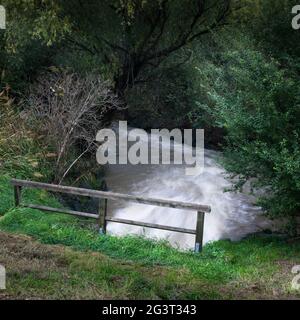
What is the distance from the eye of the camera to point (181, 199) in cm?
1493

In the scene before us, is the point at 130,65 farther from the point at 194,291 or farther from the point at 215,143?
the point at 194,291

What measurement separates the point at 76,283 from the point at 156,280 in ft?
3.53

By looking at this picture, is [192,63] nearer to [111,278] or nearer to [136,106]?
[136,106]

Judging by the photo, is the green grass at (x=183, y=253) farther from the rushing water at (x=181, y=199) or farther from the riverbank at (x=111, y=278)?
the rushing water at (x=181, y=199)

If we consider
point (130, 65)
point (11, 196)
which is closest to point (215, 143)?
point (130, 65)

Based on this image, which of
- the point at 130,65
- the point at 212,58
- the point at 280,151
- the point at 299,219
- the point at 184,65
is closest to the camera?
the point at 280,151

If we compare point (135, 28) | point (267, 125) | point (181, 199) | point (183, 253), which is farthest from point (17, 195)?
point (135, 28)

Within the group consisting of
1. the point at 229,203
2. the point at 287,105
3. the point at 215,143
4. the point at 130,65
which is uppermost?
the point at 130,65

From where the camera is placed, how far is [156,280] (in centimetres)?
644

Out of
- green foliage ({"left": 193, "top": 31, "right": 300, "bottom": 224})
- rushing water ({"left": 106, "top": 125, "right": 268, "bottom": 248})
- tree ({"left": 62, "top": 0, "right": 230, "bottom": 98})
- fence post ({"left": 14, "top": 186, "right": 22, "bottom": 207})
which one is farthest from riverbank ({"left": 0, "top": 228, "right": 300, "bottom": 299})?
tree ({"left": 62, "top": 0, "right": 230, "bottom": 98})

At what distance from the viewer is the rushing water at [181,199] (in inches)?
476

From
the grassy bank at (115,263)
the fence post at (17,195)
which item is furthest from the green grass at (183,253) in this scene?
the fence post at (17,195)

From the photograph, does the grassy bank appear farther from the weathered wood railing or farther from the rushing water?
the rushing water

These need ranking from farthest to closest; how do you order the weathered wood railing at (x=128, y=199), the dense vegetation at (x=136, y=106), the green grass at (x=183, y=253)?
the weathered wood railing at (x=128, y=199) < the green grass at (x=183, y=253) < the dense vegetation at (x=136, y=106)
